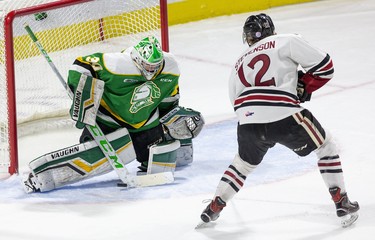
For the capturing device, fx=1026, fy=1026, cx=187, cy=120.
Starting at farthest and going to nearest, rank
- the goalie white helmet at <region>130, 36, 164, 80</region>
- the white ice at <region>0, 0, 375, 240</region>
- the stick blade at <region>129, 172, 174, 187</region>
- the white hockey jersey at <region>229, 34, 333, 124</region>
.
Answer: the stick blade at <region>129, 172, 174, 187</region> < the goalie white helmet at <region>130, 36, 164, 80</region> < the white ice at <region>0, 0, 375, 240</region> < the white hockey jersey at <region>229, 34, 333, 124</region>

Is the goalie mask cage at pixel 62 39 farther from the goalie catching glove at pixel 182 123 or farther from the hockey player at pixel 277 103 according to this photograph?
the hockey player at pixel 277 103

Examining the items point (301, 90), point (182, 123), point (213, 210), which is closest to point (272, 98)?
point (301, 90)

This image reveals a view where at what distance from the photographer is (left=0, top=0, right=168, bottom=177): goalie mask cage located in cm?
487

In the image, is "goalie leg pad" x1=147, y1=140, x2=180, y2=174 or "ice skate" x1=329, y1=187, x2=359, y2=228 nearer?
"ice skate" x1=329, y1=187, x2=359, y2=228

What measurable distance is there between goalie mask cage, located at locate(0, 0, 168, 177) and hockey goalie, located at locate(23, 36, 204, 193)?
647 millimetres

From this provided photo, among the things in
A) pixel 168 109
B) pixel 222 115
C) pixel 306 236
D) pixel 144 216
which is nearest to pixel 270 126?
pixel 306 236

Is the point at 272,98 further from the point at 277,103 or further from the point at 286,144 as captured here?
the point at 286,144

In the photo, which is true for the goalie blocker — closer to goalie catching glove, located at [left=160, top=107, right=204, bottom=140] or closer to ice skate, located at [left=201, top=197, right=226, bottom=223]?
goalie catching glove, located at [left=160, top=107, right=204, bottom=140]

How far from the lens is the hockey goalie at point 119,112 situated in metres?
4.12

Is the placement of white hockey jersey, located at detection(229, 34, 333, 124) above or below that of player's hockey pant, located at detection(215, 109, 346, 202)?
above

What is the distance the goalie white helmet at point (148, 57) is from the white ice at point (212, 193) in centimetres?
48

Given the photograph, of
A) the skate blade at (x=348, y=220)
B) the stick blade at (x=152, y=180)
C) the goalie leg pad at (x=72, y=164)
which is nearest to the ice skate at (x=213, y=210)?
the skate blade at (x=348, y=220)

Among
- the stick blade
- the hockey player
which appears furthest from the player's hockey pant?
the stick blade

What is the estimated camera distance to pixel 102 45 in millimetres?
5355
